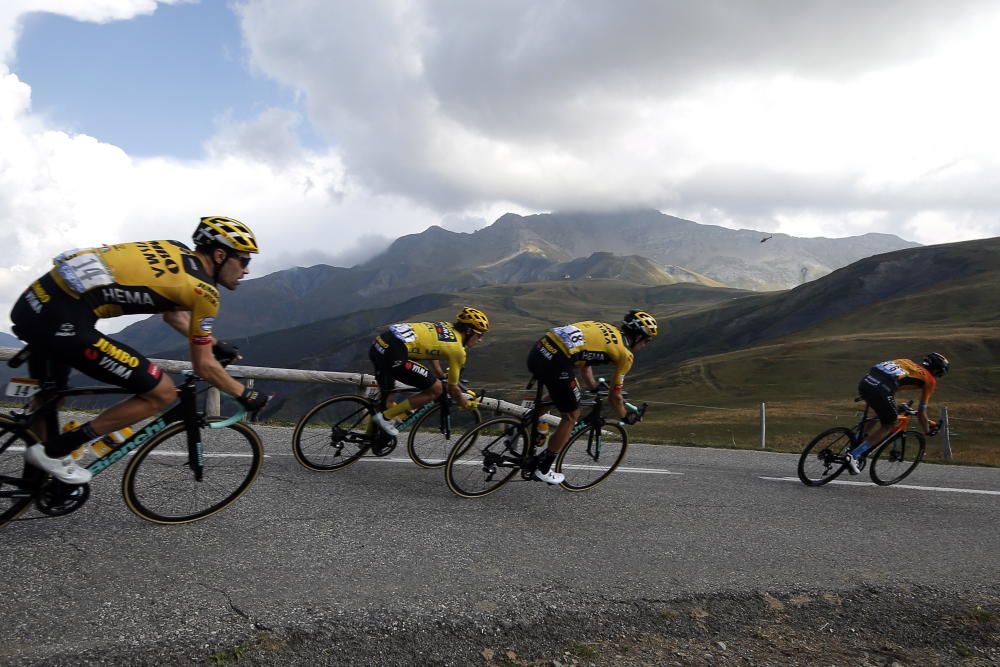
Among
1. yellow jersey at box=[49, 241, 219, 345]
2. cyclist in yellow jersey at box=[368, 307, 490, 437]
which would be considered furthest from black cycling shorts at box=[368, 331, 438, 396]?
yellow jersey at box=[49, 241, 219, 345]

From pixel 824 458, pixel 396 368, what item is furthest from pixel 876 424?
pixel 396 368

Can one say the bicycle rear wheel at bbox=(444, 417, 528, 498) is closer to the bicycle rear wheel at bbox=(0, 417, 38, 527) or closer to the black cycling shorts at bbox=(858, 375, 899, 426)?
the bicycle rear wheel at bbox=(0, 417, 38, 527)

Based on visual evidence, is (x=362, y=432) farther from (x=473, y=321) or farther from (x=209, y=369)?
(x=209, y=369)

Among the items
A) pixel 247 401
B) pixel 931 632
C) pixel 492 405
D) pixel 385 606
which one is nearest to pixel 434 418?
pixel 492 405

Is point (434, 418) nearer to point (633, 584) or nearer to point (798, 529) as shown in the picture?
point (633, 584)

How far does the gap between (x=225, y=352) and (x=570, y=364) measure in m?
3.67

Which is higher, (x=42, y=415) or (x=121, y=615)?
(x=42, y=415)

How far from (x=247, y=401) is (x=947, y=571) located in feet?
20.5

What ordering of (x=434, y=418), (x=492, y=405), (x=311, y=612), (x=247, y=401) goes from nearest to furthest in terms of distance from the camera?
(x=311, y=612) < (x=247, y=401) < (x=434, y=418) < (x=492, y=405)

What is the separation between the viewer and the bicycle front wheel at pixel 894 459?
30.9ft

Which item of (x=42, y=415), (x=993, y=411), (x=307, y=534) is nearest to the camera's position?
(x=42, y=415)

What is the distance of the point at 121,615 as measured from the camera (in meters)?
3.51

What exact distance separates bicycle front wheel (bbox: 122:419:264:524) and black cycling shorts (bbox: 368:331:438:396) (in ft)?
7.41

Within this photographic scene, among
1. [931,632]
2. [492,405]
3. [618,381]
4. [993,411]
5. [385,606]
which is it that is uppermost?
[618,381]
